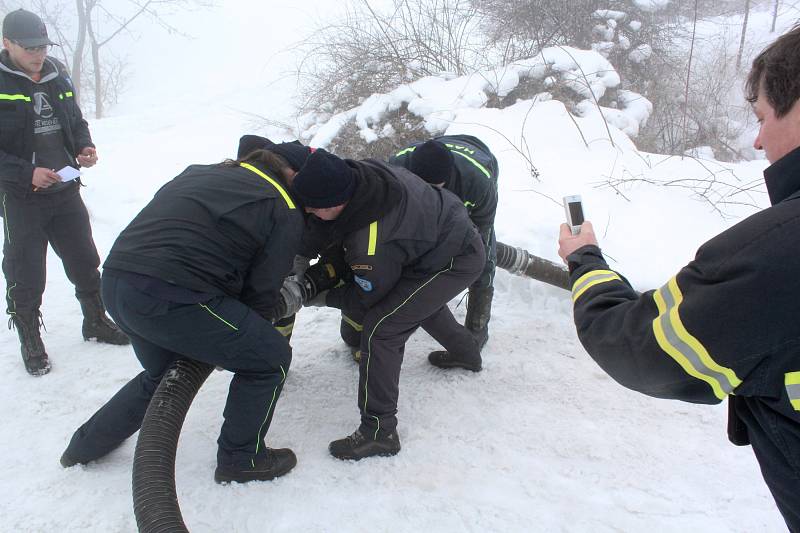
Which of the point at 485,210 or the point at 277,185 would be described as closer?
the point at 277,185

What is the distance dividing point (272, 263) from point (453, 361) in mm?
1561

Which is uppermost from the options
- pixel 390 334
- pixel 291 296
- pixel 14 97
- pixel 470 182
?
pixel 14 97

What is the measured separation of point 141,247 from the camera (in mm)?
2139

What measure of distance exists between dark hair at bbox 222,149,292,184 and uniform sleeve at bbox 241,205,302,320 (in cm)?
23

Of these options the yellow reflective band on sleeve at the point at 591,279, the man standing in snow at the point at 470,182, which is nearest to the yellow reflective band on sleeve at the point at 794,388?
the yellow reflective band on sleeve at the point at 591,279

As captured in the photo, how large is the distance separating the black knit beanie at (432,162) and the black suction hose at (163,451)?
5.22 ft

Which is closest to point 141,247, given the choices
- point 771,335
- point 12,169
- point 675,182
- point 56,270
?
point 12,169

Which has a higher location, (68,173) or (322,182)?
(322,182)

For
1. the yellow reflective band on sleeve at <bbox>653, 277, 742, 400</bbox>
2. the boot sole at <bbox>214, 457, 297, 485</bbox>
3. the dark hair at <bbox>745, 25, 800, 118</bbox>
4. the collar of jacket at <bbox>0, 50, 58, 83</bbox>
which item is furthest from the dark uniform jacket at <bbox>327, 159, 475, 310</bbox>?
the collar of jacket at <bbox>0, 50, 58, 83</bbox>

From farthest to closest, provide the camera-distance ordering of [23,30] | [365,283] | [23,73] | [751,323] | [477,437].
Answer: [23,73] → [23,30] → [477,437] → [365,283] → [751,323]

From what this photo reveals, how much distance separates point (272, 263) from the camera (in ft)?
7.63

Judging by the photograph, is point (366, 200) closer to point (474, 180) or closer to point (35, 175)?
point (474, 180)

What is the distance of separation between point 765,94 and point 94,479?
2934 mm

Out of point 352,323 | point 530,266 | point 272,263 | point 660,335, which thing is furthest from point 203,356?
point 530,266
